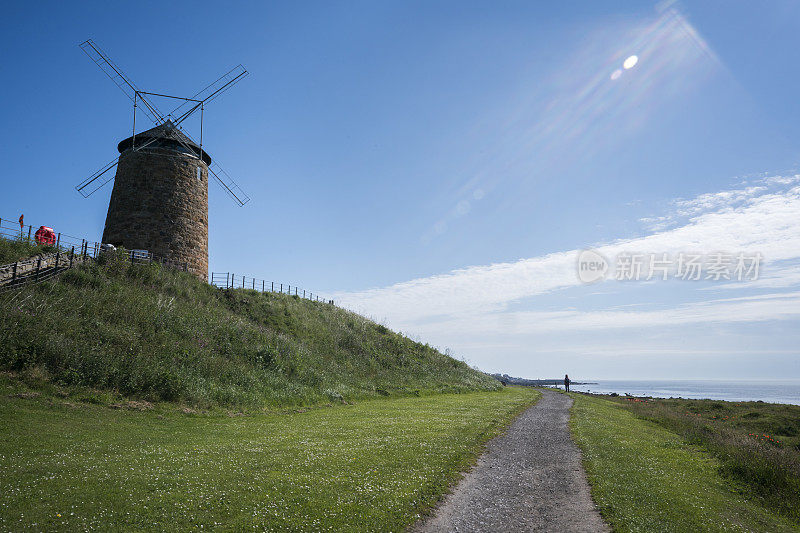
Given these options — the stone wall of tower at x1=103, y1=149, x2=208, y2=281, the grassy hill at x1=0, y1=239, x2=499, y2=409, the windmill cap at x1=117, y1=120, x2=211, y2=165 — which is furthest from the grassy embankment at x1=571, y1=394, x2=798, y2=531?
the windmill cap at x1=117, y1=120, x2=211, y2=165

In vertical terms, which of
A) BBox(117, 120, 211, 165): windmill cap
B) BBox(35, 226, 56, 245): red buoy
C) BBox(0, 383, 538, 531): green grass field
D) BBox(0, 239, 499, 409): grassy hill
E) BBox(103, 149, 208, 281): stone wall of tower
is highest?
BBox(117, 120, 211, 165): windmill cap

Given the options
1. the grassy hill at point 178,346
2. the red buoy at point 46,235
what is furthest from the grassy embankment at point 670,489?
the red buoy at point 46,235

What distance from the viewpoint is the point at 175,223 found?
43.9 metres

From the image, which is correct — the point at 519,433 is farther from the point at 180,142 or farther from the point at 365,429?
the point at 180,142

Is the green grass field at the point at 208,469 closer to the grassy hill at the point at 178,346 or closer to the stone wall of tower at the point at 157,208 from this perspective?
the grassy hill at the point at 178,346

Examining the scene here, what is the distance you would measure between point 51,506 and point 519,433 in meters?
18.0

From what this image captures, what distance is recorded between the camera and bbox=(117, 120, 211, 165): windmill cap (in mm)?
45031

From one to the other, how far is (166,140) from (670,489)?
5257cm

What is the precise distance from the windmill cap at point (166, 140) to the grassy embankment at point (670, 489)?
1923 inches

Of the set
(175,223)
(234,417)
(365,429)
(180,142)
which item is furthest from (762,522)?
(180,142)

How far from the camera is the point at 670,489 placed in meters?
11.5

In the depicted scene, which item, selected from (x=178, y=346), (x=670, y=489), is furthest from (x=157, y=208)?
(x=670, y=489)

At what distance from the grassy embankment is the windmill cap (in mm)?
48854

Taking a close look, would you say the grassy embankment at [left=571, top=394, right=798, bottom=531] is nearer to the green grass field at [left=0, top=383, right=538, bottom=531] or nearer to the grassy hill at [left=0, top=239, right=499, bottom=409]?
the green grass field at [left=0, top=383, right=538, bottom=531]
